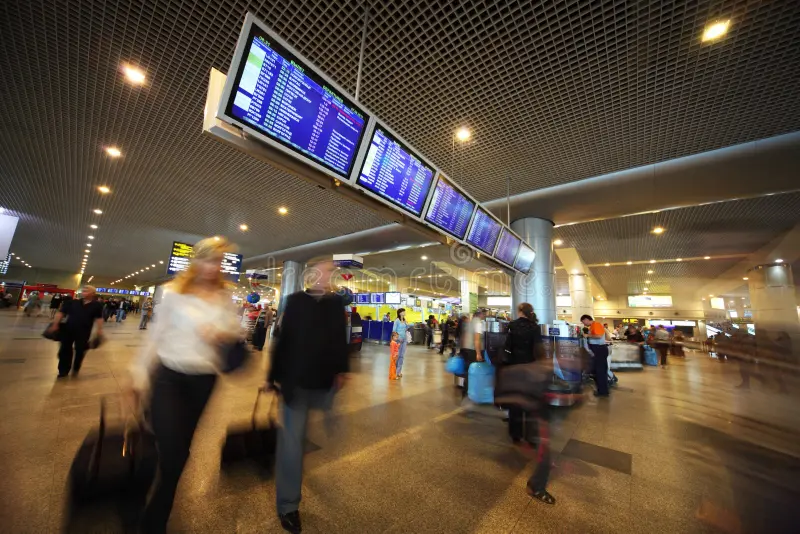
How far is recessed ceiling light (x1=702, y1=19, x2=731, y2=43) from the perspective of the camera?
3.46 meters

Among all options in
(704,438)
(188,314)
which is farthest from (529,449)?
(188,314)

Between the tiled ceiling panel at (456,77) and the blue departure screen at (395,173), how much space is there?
1.24 meters

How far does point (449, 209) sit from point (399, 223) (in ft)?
3.07

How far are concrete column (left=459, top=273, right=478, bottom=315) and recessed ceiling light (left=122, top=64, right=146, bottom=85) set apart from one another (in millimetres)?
16094

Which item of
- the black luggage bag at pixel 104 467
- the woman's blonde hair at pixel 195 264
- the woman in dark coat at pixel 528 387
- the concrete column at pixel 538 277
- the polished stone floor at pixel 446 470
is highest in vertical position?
the concrete column at pixel 538 277

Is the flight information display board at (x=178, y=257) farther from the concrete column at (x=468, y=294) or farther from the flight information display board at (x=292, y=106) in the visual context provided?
the concrete column at (x=468, y=294)

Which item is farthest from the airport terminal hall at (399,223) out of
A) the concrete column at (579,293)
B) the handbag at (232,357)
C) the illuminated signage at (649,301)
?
the illuminated signage at (649,301)

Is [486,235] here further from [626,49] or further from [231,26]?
[231,26]

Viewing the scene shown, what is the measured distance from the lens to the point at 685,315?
29.2 m

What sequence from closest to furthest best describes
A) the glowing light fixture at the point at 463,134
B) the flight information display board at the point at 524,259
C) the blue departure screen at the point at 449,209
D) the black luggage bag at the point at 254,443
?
the black luggage bag at the point at 254,443, the blue departure screen at the point at 449,209, the glowing light fixture at the point at 463,134, the flight information display board at the point at 524,259

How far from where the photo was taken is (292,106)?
297 centimetres

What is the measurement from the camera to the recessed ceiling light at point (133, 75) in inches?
179

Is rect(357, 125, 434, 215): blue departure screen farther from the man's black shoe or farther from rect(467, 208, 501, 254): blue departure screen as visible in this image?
the man's black shoe

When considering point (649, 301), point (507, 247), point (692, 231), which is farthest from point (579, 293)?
point (649, 301)
